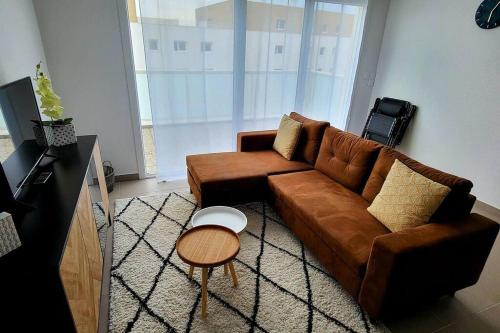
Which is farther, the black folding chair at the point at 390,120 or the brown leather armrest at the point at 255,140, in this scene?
the black folding chair at the point at 390,120

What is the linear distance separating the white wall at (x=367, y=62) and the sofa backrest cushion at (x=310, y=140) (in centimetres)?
154

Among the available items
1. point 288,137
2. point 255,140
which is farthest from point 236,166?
point 288,137

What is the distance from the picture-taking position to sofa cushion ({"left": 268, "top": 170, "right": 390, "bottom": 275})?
1651 mm

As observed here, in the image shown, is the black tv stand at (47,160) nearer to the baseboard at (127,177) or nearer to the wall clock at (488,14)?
Answer: the baseboard at (127,177)

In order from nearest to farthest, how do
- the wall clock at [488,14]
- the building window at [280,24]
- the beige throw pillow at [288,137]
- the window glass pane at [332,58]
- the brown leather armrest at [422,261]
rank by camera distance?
the brown leather armrest at [422,261] → the wall clock at [488,14] → the beige throw pillow at [288,137] → the building window at [280,24] → the window glass pane at [332,58]

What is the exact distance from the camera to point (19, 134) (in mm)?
1490

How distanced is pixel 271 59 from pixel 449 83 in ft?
6.58

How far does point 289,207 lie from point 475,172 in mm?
2181

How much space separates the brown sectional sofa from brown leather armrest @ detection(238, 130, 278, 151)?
22 mm

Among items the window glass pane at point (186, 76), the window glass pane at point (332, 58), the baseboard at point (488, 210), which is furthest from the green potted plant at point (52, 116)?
the baseboard at point (488, 210)

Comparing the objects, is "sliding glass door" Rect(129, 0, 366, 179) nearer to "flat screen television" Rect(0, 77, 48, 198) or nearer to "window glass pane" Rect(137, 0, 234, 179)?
"window glass pane" Rect(137, 0, 234, 179)

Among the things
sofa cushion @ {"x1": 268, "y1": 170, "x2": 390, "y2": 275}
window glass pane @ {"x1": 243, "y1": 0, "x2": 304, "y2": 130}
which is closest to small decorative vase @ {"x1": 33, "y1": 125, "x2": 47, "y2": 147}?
sofa cushion @ {"x1": 268, "y1": 170, "x2": 390, "y2": 275}

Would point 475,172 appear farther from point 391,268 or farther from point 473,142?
point 391,268

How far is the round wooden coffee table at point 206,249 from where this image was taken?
1536 millimetres
